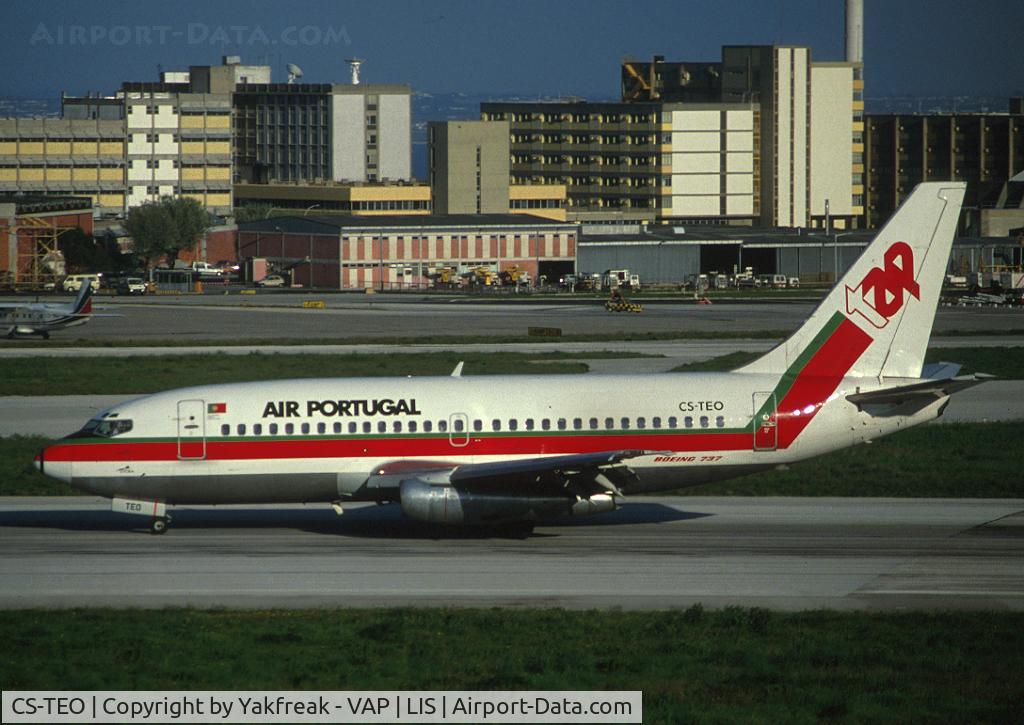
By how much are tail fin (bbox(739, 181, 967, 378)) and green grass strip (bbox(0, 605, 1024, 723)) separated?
9402 mm

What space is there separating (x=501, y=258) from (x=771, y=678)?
130m

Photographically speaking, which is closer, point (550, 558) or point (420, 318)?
point (550, 558)

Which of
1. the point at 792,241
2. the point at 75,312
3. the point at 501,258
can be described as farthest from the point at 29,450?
the point at 792,241

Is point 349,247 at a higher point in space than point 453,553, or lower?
higher

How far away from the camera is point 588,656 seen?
21.3 metres

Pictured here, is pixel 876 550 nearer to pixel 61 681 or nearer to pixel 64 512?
pixel 61 681

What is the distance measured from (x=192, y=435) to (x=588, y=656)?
13323 millimetres

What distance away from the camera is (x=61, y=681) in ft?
65.3

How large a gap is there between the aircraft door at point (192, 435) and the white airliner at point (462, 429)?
27mm

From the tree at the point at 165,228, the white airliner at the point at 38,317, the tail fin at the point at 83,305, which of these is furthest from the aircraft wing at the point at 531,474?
the tree at the point at 165,228

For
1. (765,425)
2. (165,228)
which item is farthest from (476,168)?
(765,425)

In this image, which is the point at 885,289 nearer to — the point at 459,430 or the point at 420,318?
the point at 459,430

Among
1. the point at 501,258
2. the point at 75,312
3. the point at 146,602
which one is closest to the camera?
the point at 146,602

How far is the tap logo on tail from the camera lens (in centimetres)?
3225
